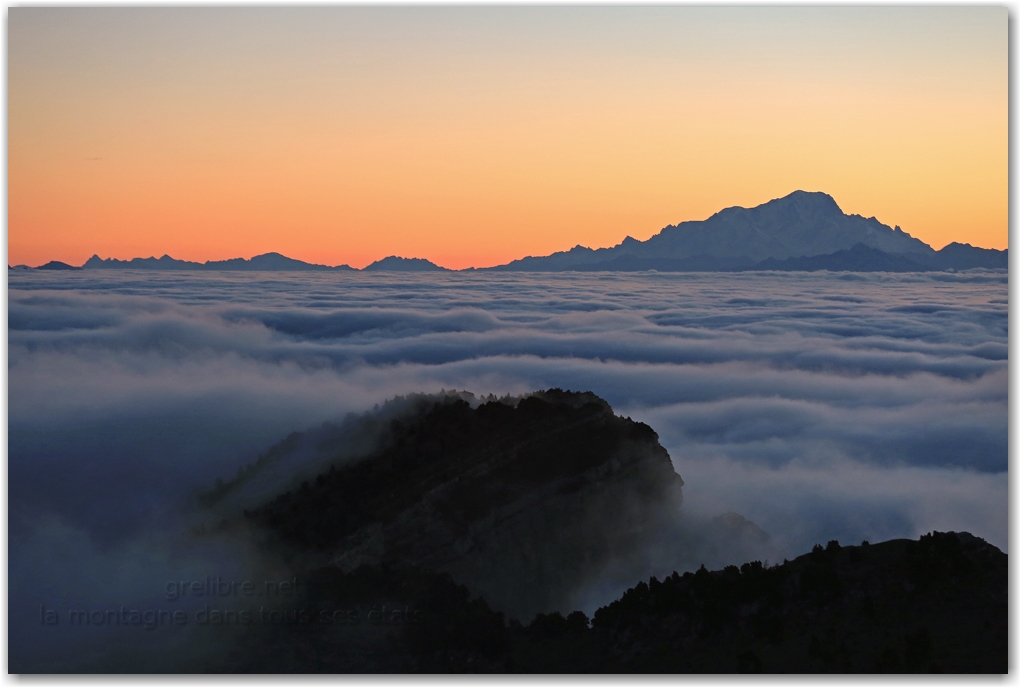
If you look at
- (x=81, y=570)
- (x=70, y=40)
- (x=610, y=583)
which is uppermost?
(x=70, y=40)

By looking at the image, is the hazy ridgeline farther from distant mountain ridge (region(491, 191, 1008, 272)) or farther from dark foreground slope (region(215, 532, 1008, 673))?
distant mountain ridge (region(491, 191, 1008, 272))

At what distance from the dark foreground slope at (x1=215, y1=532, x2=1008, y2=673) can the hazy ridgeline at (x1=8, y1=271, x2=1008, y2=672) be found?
2.16 metres

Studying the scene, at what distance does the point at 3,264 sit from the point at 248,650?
692 centimetres

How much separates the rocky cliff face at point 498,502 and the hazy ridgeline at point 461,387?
4.78ft

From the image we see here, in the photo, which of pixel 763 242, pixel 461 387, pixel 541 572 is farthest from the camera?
pixel 763 242

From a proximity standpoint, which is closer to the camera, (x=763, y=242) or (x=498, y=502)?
(x=498, y=502)

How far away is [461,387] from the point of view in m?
26.5

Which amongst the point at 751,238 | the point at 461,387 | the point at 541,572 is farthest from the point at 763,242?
the point at 541,572

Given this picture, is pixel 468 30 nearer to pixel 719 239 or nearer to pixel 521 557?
pixel 521 557

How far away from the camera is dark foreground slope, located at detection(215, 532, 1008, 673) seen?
9.35 metres

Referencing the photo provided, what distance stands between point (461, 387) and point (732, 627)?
1748 cm

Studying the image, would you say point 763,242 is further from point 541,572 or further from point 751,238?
point 541,572

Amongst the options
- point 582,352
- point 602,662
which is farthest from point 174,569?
point 582,352

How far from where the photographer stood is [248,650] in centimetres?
1070
